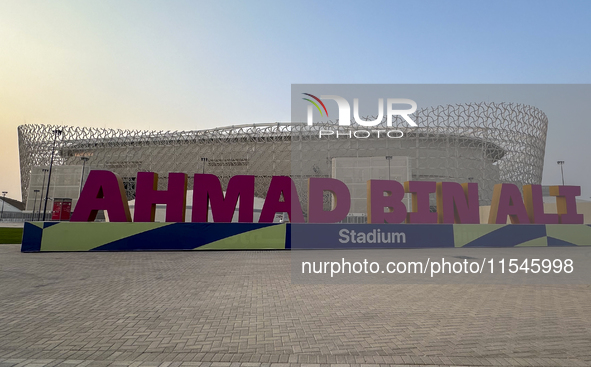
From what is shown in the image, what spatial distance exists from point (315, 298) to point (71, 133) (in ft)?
228

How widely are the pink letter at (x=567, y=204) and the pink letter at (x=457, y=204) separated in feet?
15.9

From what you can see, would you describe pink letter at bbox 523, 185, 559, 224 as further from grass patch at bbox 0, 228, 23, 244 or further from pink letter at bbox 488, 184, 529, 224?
grass patch at bbox 0, 228, 23, 244

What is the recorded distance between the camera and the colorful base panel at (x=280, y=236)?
15414 mm

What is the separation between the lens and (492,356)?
4066 mm

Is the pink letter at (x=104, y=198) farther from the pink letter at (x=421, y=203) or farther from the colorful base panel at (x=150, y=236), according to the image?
the pink letter at (x=421, y=203)

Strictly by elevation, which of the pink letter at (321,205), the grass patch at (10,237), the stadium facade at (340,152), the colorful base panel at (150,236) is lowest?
the grass patch at (10,237)

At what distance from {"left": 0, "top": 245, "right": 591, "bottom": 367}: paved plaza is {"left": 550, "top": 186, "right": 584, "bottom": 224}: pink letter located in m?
13.5

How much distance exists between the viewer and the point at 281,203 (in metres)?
17.3

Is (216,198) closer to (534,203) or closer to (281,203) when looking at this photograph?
(281,203)

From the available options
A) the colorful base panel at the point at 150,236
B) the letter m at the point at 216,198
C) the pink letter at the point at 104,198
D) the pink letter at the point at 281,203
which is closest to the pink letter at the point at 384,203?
the pink letter at the point at 281,203

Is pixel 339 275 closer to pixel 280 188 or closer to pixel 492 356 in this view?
pixel 492 356

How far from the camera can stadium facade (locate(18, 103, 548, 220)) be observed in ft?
154

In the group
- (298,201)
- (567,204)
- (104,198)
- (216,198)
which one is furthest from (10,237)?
(567,204)

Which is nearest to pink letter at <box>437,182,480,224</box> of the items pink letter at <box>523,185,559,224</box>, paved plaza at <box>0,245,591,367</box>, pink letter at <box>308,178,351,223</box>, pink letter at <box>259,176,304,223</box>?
pink letter at <box>523,185,559,224</box>
